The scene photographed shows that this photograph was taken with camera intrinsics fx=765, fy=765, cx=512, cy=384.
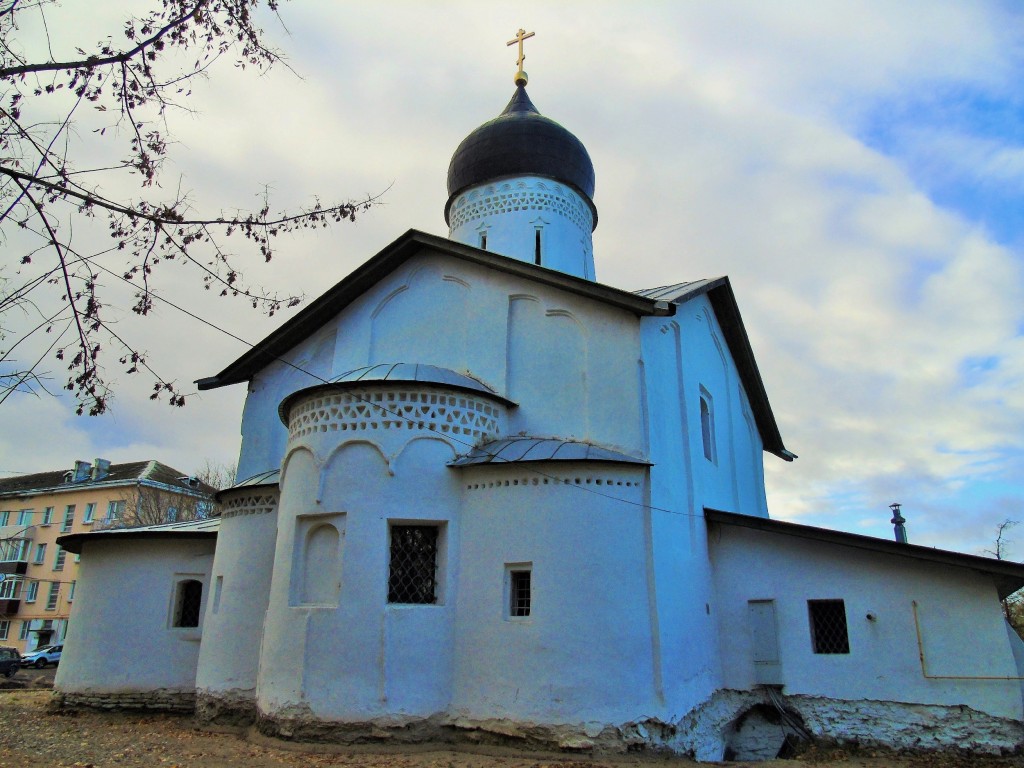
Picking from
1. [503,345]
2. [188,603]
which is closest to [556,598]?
[503,345]

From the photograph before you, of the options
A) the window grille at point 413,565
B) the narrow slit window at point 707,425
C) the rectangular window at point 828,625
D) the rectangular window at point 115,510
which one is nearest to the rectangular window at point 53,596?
the rectangular window at point 115,510

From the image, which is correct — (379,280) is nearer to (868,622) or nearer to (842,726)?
(868,622)

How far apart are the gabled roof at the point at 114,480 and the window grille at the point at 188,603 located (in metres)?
18.4

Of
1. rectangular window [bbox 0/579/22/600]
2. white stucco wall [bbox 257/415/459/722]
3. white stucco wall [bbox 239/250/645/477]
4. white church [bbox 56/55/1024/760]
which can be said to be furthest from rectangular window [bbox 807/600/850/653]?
rectangular window [bbox 0/579/22/600]

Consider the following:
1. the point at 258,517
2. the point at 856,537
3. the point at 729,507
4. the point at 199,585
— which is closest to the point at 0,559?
the point at 199,585

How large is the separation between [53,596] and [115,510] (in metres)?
4.59

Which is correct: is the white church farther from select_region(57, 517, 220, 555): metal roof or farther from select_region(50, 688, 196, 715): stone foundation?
select_region(57, 517, 220, 555): metal roof

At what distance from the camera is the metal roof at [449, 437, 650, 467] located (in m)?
9.32

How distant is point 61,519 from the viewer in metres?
33.6

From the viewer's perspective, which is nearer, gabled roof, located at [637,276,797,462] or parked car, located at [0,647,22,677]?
gabled roof, located at [637,276,797,462]

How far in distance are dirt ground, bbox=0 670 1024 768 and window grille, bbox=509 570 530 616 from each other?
1.54m

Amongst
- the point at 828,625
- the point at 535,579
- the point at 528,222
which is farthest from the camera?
the point at 528,222

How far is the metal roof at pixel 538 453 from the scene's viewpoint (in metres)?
9.32

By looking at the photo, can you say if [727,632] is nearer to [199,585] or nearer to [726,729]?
[726,729]
